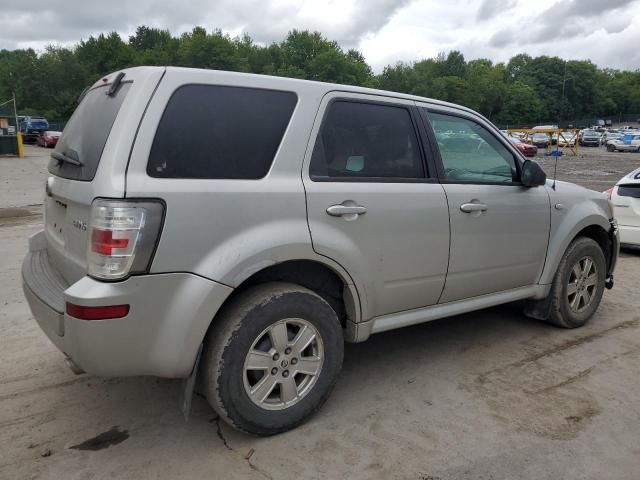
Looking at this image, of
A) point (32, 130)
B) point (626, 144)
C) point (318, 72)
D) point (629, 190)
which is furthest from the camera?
point (318, 72)

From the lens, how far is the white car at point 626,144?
143 feet

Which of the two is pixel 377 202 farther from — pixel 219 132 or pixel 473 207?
pixel 219 132

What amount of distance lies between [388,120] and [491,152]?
106 centimetres

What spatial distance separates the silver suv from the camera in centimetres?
244

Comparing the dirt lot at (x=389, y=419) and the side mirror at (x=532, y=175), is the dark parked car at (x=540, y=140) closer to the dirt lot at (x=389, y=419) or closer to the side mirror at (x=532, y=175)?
the side mirror at (x=532, y=175)

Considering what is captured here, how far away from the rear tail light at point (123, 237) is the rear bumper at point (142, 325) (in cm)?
6

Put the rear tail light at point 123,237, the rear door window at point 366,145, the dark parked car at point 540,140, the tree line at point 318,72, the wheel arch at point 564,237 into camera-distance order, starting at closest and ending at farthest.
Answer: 1. the rear tail light at point 123,237
2. the rear door window at point 366,145
3. the wheel arch at point 564,237
4. the dark parked car at point 540,140
5. the tree line at point 318,72

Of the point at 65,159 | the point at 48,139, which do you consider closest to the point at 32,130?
the point at 48,139

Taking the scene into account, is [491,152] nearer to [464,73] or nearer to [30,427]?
[30,427]

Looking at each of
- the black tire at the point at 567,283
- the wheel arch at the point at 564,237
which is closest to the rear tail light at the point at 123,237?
the wheel arch at the point at 564,237

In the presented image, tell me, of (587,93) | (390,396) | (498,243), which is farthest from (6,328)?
(587,93)

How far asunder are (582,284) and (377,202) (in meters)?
2.55

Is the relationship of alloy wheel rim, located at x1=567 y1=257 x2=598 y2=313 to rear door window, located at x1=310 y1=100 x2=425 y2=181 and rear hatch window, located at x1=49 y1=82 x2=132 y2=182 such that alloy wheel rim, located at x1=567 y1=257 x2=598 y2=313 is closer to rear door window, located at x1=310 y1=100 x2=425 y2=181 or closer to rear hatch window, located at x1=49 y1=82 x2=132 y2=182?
rear door window, located at x1=310 y1=100 x2=425 y2=181

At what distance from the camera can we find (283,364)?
2871mm
